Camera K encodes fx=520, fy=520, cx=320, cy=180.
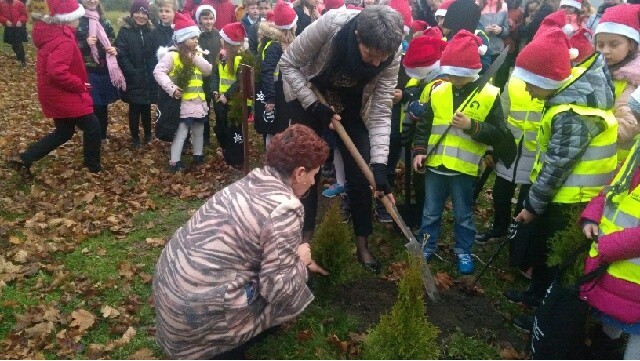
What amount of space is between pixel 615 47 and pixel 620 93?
0.39 m

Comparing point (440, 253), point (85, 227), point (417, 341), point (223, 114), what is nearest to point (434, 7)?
point (223, 114)

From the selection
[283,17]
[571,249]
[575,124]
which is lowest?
[571,249]

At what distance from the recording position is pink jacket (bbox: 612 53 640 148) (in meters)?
4.04

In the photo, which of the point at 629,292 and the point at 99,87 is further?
the point at 99,87

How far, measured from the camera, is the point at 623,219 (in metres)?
2.88

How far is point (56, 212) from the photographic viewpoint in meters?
5.92

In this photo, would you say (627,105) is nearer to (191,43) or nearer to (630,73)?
→ (630,73)

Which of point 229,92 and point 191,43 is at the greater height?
point 191,43

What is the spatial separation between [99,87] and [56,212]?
8.32ft

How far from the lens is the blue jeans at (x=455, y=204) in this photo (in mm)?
4641

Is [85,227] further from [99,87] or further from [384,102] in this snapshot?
[384,102]

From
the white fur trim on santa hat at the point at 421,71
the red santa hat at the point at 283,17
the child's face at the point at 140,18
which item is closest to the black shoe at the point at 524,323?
the white fur trim on santa hat at the point at 421,71

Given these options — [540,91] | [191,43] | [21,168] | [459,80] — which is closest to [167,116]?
[191,43]

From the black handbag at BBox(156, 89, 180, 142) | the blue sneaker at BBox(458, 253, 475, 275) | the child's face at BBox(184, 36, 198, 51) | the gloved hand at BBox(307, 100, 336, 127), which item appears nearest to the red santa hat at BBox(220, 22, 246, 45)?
the child's face at BBox(184, 36, 198, 51)
